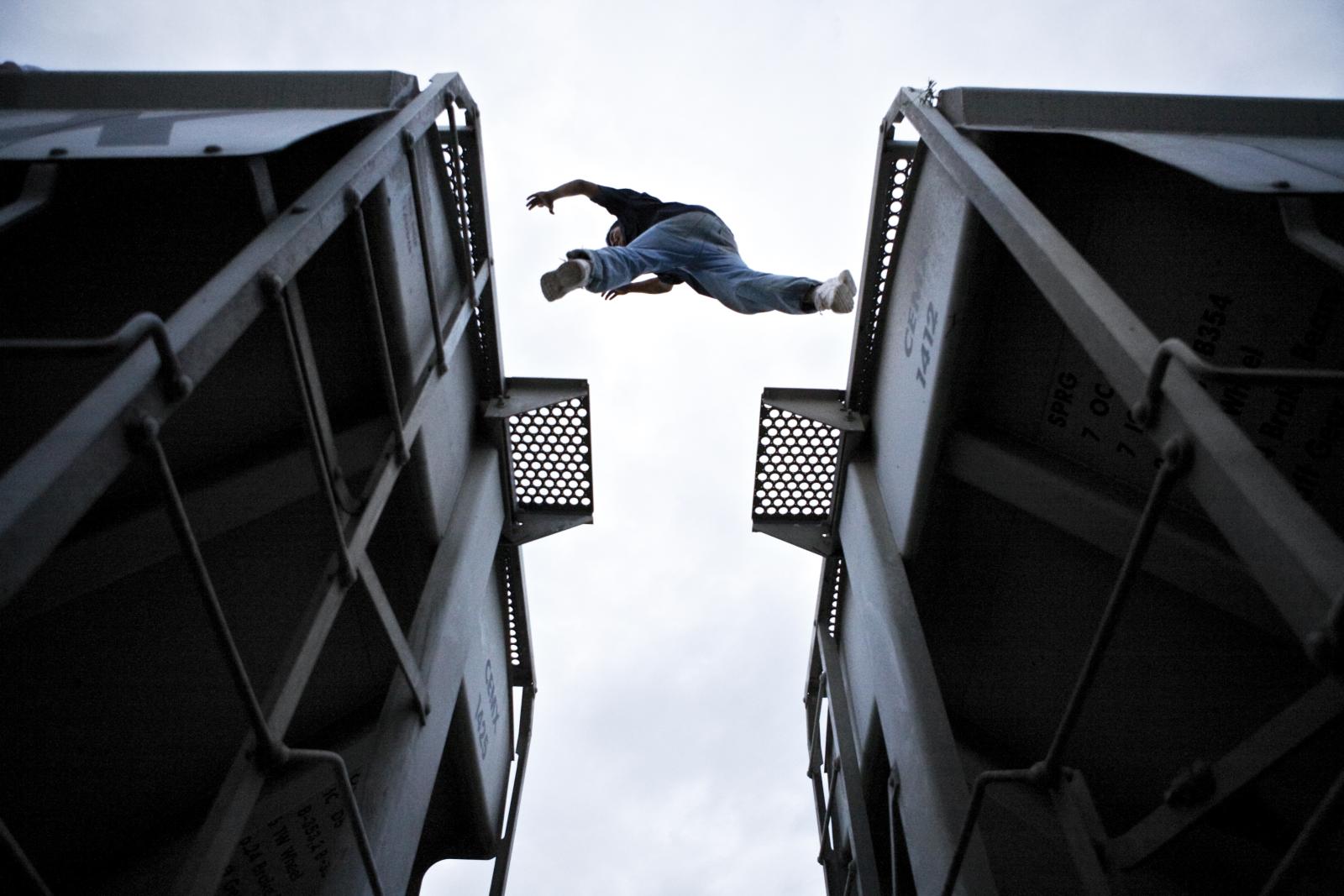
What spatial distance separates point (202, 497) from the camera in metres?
4.06

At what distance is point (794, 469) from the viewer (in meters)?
6.04

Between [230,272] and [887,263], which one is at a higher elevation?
[230,272]

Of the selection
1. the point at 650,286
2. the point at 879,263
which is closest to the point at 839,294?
the point at 879,263

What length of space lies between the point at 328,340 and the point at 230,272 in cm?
166

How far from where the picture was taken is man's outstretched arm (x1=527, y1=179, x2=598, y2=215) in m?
6.14

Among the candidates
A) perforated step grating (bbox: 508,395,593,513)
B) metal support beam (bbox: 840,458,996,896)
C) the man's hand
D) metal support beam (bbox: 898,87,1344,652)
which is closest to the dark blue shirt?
the man's hand

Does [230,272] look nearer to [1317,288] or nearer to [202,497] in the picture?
[202,497]

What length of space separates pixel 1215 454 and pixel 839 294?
3.03 metres

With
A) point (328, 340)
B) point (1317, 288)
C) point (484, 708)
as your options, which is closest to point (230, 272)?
point (328, 340)

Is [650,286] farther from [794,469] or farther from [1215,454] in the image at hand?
[1215,454]

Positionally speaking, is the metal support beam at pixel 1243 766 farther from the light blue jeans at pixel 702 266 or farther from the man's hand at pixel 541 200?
the man's hand at pixel 541 200

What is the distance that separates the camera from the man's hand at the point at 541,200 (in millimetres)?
6125

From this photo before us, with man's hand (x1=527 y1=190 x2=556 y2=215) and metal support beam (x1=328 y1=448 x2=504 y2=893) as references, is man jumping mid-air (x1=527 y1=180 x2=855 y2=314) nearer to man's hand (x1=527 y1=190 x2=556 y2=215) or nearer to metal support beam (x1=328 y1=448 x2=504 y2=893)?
man's hand (x1=527 y1=190 x2=556 y2=215)

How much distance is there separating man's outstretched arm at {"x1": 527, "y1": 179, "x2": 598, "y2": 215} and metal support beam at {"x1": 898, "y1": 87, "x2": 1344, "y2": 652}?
12.4ft
